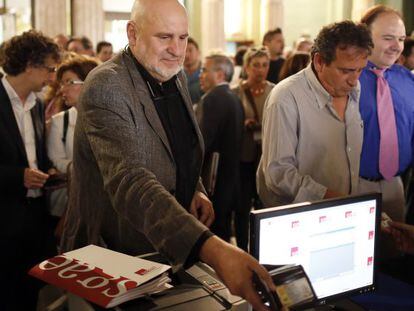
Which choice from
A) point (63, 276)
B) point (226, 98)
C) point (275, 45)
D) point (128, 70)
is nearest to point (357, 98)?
A: point (128, 70)

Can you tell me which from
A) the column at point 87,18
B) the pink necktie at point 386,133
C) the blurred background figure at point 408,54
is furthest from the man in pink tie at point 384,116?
the column at point 87,18

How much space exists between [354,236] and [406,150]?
1.13 m

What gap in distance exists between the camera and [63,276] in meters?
1.32

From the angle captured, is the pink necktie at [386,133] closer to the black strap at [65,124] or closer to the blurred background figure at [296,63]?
the black strap at [65,124]

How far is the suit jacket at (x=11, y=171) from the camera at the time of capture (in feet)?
9.53

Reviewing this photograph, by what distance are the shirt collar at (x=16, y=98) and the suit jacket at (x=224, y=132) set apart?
5.20 feet

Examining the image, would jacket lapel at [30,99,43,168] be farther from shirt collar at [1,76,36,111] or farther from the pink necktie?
the pink necktie

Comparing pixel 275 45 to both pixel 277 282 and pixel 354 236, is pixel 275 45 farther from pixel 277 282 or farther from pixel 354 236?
pixel 277 282

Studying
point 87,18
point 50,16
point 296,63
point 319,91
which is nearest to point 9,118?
point 319,91

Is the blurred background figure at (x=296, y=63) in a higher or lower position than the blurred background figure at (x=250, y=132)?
higher

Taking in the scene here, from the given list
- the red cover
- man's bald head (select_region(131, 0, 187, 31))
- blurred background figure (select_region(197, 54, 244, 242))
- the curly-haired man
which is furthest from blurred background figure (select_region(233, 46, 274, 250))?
the red cover

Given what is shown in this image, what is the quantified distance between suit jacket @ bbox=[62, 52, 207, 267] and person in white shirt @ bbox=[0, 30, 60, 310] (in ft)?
3.27

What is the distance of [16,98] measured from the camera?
306cm

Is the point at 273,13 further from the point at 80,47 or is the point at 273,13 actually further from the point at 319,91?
the point at 319,91
